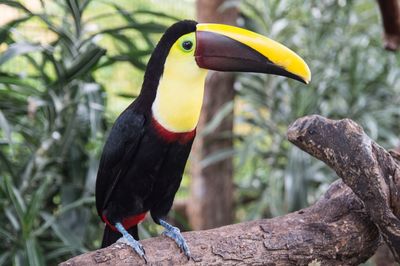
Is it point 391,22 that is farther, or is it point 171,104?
point 391,22

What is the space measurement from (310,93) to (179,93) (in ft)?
4.22

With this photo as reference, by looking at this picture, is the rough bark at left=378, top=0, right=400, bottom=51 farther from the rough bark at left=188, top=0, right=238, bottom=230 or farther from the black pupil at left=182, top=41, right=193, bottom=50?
the black pupil at left=182, top=41, right=193, bottom=50

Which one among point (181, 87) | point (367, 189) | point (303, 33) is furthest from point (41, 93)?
point (303, 33)

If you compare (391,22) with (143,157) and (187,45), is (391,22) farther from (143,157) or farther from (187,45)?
(143,157)

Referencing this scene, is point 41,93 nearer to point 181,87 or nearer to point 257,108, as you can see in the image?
point 181,87

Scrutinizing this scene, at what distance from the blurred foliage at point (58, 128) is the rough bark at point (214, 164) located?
748 millimetres

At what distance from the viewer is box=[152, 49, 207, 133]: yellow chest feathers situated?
1.29 m

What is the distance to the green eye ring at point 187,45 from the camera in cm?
131

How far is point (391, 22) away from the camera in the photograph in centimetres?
207

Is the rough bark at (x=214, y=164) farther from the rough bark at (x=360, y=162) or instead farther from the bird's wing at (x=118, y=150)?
the rough bark at (x=360, y=162)

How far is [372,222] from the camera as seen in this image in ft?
4.29

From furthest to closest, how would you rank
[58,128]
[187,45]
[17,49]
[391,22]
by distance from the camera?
[391,22], [58,128], [17,49], [187,45]

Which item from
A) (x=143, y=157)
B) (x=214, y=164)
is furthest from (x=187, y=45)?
(x=214, y=164)

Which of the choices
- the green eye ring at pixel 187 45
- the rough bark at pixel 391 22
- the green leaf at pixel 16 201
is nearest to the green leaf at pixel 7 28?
the green leaf at pixel 16 201
